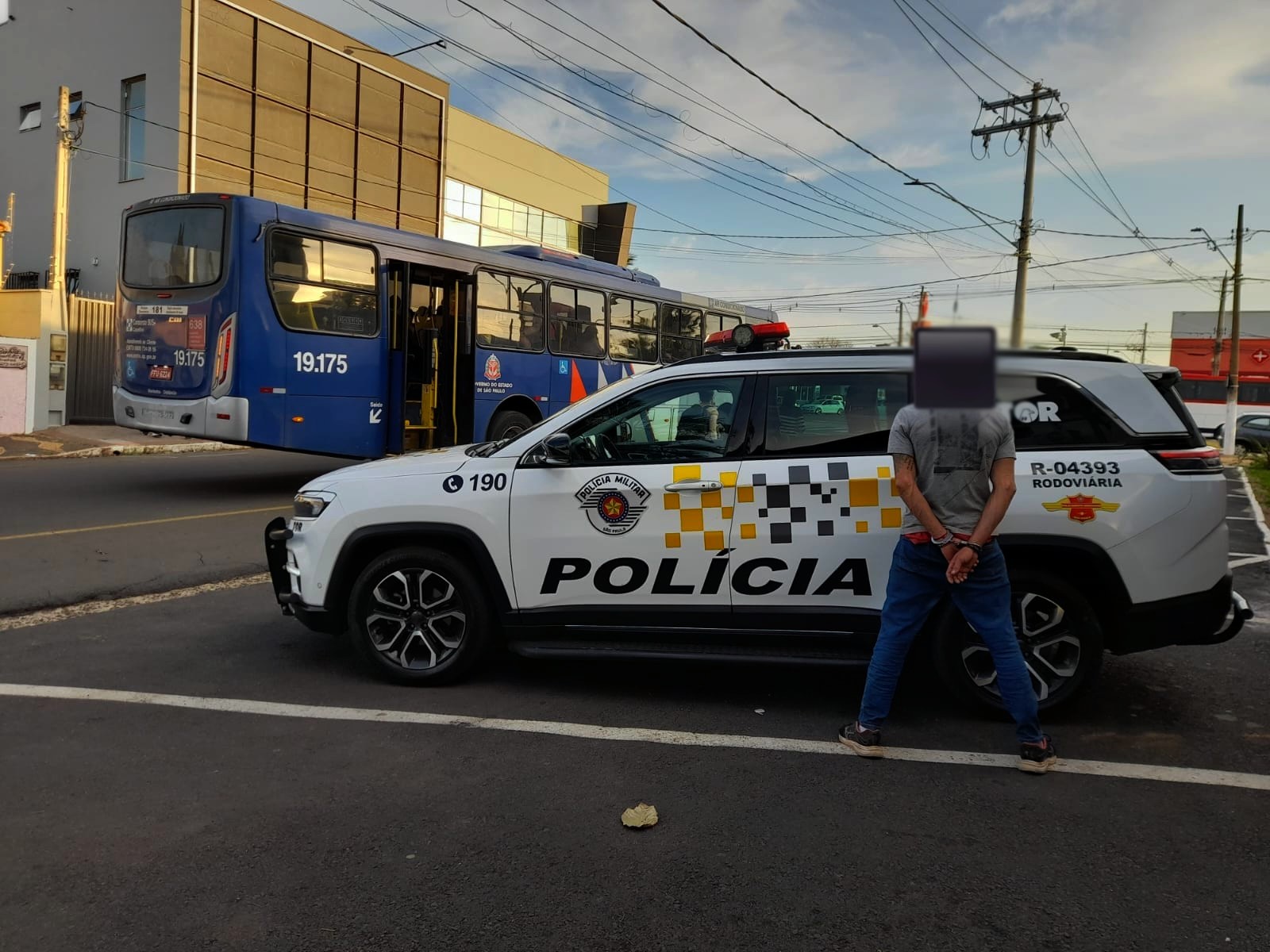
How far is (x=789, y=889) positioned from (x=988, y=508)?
163 centimetres

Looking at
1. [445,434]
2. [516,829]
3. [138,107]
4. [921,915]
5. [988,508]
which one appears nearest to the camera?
[921,915]

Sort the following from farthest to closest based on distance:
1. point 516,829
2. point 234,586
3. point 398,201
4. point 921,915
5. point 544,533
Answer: point 398,201 < point 234,586 < point 544,533 < point 516,829 < point 921,915

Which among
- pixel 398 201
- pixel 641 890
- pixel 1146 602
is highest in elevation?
pixel 398 201

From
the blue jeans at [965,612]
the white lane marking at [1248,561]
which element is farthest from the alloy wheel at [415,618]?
the white lane marking at [1248,561]

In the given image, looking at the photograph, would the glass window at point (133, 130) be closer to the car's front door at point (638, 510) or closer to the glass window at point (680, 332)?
the glass window at point (680, 332)

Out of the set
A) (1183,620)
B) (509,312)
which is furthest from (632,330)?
(1183,620)

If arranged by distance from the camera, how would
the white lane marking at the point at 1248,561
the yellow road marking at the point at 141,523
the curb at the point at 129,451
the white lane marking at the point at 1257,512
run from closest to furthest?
the yellow road marking at the point at 141,523 → the white lane marking at the point at 1248,561 → the white lane marking at the point at 1257,512 → the curb at the point at 129,451

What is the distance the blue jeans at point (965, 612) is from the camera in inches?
159

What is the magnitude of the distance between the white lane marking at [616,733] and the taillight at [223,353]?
6.68 metres

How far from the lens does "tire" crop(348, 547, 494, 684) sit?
5.02m

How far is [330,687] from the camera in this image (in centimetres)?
508

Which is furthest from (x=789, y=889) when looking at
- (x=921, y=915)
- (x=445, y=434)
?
(x=445, y=434)

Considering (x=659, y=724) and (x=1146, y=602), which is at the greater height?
(x=1146, y=602)

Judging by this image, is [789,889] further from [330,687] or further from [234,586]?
[234,586]
